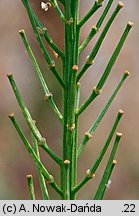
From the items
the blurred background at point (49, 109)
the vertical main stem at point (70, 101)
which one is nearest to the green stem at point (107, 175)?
the vertical main stem at point (70, 101)

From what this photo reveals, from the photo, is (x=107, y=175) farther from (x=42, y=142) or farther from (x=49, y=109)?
(x=49, y=109)

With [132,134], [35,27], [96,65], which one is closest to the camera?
[35,27]

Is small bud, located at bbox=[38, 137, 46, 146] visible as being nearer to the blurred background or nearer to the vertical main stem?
the vertical main stem

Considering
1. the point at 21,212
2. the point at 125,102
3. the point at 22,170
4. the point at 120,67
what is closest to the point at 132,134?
the point at 125,102

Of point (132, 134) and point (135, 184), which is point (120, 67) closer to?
point (132, 134)

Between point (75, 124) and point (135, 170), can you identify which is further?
point (135, 170)

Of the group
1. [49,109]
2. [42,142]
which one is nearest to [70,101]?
[42,142]

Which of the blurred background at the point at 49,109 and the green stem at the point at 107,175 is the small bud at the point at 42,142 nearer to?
the green stem at the point at 107,175
